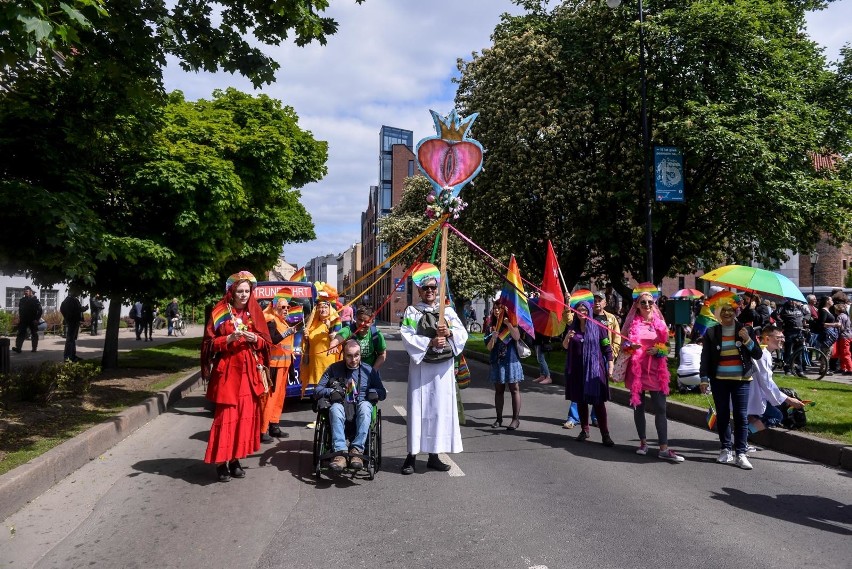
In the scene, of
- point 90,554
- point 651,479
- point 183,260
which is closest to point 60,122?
point 183,260

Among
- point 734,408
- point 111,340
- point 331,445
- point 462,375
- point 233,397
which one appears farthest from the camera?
point 111,340

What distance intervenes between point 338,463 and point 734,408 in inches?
171

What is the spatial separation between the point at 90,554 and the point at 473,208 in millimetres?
15631

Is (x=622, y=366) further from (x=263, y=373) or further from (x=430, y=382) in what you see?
(x=263, y=373)

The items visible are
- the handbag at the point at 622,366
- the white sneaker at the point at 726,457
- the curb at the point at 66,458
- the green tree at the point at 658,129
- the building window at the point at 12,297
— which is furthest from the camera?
the building window at the point at 12,297

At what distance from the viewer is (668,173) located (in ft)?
43.8

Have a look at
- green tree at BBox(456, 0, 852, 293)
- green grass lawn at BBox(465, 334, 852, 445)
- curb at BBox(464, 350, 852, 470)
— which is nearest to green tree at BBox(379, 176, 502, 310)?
green tree at BBox(456, 0, 852, 293)

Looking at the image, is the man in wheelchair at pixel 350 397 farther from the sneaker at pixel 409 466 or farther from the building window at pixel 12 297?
the building window at pixel 12 297

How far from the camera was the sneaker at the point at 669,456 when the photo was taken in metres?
6.98

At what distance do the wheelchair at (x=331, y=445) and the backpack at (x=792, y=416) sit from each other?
5157 millimetres

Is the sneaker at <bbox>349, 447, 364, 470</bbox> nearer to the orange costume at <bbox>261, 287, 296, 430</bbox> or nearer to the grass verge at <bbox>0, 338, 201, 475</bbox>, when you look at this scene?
the orange costume at <bbox>261, 287, 296, 430</bbox>

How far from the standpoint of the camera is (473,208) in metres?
18.8

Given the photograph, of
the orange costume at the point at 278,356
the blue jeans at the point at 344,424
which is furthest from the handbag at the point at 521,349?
the orange costume at the point at 278,356

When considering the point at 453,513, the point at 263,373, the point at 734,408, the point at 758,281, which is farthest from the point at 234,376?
the point at 758,281
